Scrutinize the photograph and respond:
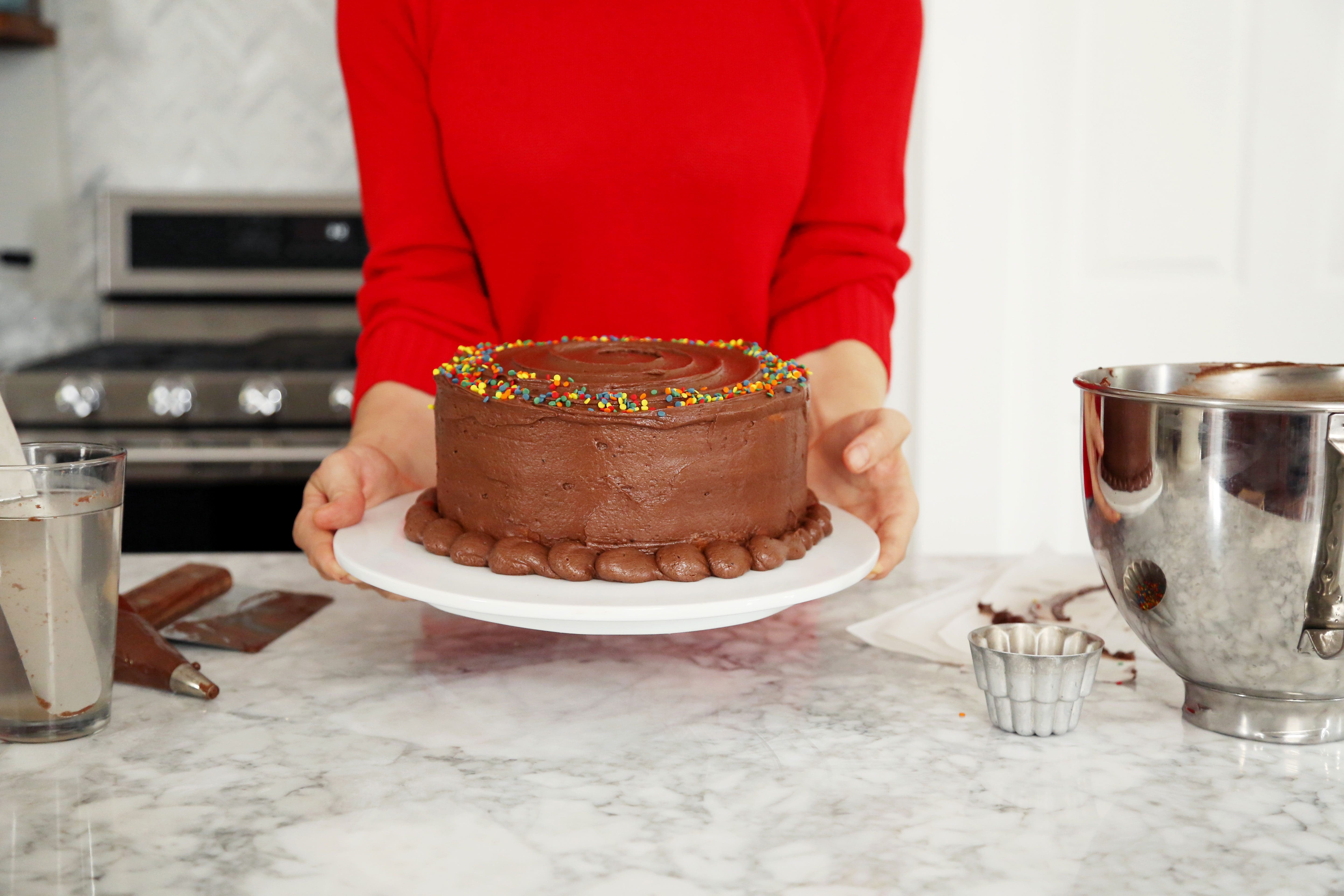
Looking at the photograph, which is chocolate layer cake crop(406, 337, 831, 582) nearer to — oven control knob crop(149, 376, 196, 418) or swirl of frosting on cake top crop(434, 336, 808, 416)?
swirl of frosting on cake top crop(434, 336, 808, 416)

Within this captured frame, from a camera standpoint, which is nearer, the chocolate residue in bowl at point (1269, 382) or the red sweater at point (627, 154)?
the chocolate residue in bowl at point (1269, 382)

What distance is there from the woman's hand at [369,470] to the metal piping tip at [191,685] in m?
0.17

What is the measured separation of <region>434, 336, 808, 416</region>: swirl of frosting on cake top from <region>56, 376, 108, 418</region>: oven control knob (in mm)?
1615

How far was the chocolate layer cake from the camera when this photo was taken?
927 mm

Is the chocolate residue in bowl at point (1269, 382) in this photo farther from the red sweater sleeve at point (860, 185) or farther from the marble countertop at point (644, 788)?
the red sweater sleeve at point (860, 185)

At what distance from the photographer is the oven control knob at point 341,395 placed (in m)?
2.44

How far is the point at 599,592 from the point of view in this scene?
2.81 ft

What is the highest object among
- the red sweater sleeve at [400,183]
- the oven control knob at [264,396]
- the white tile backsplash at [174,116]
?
the white tile backsplash at [174,116]

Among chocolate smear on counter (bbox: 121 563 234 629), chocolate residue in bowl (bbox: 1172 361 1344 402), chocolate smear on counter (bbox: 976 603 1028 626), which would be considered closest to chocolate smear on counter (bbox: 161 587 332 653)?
chocolate smear on counter (bbox: 121 563 234 629)

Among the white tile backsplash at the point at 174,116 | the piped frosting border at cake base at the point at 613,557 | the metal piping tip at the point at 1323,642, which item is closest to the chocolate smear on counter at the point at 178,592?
the piped frosting border at cake base at the point at 613,557

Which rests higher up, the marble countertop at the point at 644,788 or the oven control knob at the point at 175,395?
the oven control knob at the point at 175,395

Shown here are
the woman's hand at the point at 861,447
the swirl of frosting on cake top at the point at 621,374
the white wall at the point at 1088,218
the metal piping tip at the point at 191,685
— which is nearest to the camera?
the metal piping tip at the point at 191,685

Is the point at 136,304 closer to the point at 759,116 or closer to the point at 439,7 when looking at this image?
the point at 439,7

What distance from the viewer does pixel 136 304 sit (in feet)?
9.65
